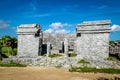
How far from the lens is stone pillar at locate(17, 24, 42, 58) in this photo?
21.8 metres

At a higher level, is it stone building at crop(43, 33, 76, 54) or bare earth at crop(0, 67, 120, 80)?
stone building at crop(43, 33, 76, 54)

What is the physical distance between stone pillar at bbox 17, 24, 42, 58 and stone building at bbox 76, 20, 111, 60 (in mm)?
5413

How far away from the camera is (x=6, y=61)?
1945 centimetres

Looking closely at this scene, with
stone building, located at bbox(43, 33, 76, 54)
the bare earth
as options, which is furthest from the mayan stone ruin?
stone building, located at bbox(43, 33, 76, 54)

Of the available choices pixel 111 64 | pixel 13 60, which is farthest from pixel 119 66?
pixel 13 60

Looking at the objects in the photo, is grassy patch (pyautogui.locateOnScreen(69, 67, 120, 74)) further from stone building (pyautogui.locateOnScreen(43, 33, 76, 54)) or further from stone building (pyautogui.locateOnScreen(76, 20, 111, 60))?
stone building (pyautogui.locateOnScreen(43, 33, 76, 54))

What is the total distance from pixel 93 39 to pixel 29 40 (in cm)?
835

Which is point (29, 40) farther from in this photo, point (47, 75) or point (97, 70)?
point (97, 70)

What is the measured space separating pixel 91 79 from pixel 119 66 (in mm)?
5166

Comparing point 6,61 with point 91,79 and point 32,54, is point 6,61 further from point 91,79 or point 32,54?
point 91,79

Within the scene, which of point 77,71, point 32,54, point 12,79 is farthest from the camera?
point 32,54

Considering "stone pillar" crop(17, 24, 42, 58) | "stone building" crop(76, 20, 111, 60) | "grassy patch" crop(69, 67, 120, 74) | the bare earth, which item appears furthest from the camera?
"stone pillar" crop(17, 24, 42, 58)

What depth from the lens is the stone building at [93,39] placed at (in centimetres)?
1891

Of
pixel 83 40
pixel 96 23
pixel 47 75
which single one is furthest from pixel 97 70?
pixel 96 23
